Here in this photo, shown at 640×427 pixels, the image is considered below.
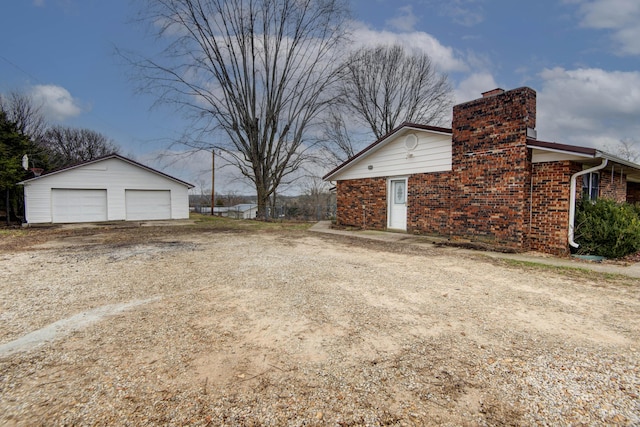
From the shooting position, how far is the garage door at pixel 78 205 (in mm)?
16172

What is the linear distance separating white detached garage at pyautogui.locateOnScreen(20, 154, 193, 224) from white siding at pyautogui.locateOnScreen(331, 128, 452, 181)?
12410 millimetres

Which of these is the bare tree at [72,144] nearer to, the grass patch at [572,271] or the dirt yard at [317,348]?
the dirt yard at [317,348]

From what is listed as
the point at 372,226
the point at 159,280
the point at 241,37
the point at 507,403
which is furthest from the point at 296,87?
the point at 507,403

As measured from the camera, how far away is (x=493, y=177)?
26.8ft

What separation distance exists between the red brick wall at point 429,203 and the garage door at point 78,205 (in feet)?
55.8

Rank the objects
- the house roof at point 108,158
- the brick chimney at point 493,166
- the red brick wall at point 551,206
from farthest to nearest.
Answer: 1. the house roof at point 108,158
2. the brick chimney at point 493,166
3. the red brick wall at point 551,206

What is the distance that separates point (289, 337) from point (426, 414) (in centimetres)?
137

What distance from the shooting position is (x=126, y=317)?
3.31 m

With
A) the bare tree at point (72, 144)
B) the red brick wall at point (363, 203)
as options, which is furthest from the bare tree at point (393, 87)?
the bare tree at point (72, 144)

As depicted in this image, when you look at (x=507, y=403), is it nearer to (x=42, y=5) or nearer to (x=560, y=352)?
(x=560, y=352)

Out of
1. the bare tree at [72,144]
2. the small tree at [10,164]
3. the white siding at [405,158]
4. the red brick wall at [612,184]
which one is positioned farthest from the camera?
the bare tree at [72,144]

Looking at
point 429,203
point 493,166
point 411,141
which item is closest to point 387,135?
point 411,141

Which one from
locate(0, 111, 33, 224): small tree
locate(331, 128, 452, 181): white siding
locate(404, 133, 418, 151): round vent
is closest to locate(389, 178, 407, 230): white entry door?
locate(331, 128, 452, 181): white siding

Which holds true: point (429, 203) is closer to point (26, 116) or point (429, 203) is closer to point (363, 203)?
point (363, 203)
